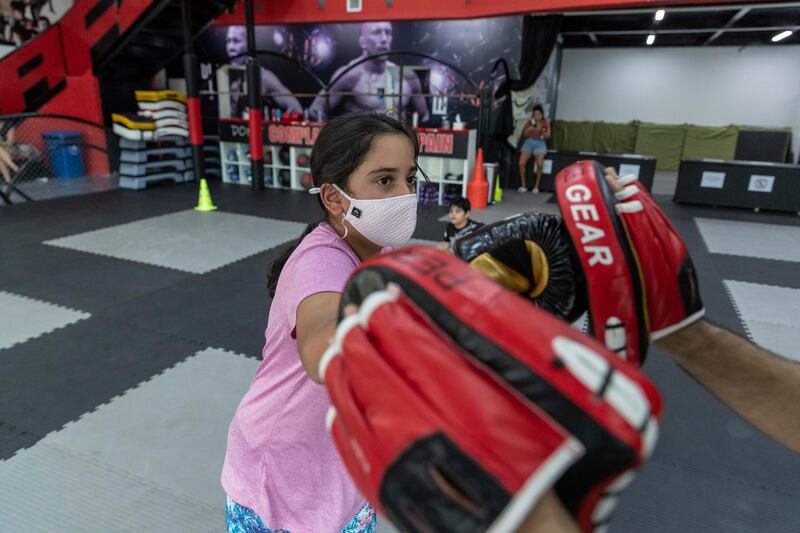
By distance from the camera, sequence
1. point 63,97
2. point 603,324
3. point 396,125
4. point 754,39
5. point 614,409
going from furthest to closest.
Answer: point 754,39, point 63,97, point 396,125, point 603,324, point 614,409

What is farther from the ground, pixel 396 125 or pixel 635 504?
pixel 396 125

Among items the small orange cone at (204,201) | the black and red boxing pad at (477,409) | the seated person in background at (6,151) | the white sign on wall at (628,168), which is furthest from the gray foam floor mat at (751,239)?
the seated person in background at (6,151)

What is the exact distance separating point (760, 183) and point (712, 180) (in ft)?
2.20

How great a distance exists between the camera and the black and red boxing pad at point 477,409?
41 centimetres

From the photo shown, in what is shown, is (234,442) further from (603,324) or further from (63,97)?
(63,97)

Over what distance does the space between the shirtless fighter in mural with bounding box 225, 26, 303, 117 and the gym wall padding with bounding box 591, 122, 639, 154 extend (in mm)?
9355

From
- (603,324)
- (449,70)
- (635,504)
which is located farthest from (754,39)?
(603,324)

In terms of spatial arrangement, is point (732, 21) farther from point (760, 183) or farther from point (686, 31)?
point (760, 183)

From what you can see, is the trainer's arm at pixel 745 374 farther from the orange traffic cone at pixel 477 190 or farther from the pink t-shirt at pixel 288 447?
the orange traffic cone at pixel 477 190

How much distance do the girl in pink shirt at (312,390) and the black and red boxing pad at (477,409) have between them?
18.6 inches

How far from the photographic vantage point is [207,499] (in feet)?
6.86

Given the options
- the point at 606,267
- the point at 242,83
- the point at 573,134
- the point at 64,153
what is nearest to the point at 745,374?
the point at 606,267

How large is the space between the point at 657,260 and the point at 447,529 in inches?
26.6

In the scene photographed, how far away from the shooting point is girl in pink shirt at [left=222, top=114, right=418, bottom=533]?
104 centimetres
